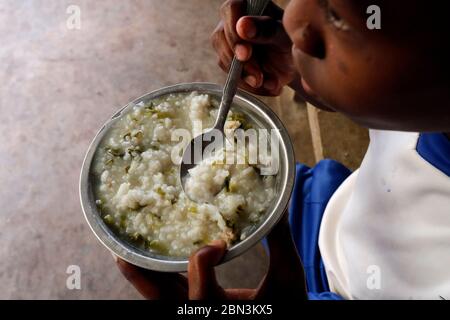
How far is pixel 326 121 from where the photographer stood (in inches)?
70.1

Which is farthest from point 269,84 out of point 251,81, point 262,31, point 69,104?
point 69,104

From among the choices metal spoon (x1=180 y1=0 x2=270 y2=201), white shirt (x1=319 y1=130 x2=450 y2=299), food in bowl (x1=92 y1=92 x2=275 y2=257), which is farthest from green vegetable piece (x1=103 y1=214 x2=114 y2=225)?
white shirt (x1=319 y1=130 x2=450 y2=299)

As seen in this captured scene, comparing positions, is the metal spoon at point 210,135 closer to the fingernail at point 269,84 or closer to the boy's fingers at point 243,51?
the boy's fingers at point 243,51

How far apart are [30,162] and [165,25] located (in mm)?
1001

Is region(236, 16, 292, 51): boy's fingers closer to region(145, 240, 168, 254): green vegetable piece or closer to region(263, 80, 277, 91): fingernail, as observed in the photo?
region(263, 80, 277, 91): fingernail

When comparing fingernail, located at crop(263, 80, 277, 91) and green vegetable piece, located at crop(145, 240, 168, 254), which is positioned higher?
fingernail, located at crop(263, 80, 277, 91)

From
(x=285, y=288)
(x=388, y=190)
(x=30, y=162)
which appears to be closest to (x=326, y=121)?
(x=388, y=190)

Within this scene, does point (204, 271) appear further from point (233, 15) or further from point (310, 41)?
point (233, 15)

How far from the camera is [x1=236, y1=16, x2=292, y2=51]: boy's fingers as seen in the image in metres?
0.98

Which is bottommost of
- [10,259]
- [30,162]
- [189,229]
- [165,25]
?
[10,259]

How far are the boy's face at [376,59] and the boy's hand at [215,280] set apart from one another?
15.3 inches

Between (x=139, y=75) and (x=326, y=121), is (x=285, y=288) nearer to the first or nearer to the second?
(x=326, y=121)
